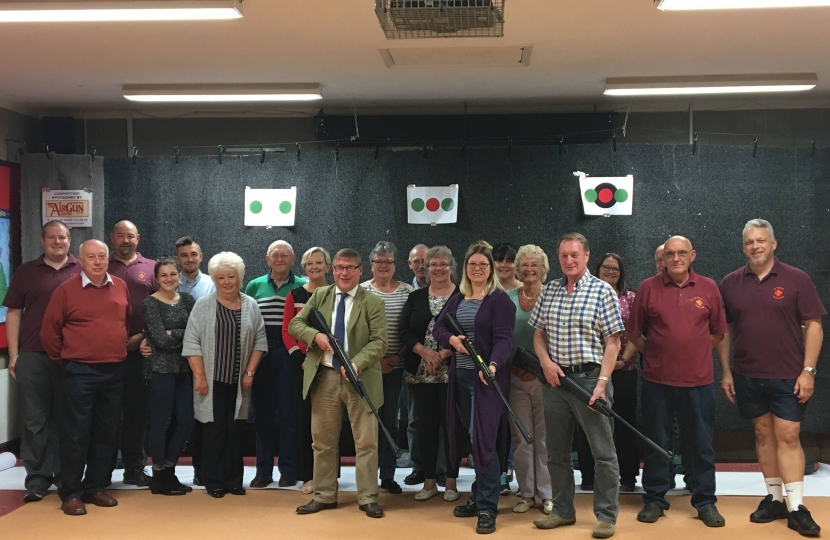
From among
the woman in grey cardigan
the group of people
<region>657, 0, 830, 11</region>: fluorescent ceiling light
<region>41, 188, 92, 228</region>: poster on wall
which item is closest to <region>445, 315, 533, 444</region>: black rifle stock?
the group of people

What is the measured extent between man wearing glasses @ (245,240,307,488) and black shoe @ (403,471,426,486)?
717 mm

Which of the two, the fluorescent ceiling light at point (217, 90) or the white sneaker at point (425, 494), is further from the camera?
the fluorescent ceiling light at point (217, 90)

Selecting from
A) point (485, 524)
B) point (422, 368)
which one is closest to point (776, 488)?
point (485, 524)

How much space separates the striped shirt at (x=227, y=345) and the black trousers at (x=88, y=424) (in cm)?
57

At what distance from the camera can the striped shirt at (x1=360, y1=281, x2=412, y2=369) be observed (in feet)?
15.3

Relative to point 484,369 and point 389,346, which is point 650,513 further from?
point 389,346

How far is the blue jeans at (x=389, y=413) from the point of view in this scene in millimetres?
4766

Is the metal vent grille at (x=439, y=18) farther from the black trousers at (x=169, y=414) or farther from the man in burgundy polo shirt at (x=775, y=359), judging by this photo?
the black trousers at (x=169, y=414)

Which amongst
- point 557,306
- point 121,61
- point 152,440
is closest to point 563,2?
point 557,306

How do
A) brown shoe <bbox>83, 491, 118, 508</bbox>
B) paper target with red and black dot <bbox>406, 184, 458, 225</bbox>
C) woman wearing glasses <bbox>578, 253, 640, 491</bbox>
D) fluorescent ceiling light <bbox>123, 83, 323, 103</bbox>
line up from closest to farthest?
1. brown shoe <bbox>83, 491, 118, 508</bbox>
2. woman wearing glasses <bbox>578, 253, 640, 491</bbox>
3. fluorescent ceiling light <bbox>123, 83, 323, 103</bbox>
4. paper target with red and black dot <bbox>406, 184, 458, 225</bbox>

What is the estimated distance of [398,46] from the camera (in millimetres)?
4594

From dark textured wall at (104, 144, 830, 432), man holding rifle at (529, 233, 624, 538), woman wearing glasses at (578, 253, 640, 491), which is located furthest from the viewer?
dark textured wall at (104, 144, 830, 432)

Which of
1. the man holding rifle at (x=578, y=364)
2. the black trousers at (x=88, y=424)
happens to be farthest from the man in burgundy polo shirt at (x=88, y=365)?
the man holding rifle at (x=578, y=364)

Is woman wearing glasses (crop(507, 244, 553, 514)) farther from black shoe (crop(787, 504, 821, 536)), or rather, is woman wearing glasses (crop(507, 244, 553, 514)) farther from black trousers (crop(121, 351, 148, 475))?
black trousers (crop(121, 351, 148, 475))
